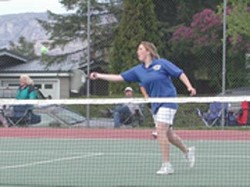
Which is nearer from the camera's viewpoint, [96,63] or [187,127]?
[187,127]

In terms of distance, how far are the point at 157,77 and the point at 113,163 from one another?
177 cm

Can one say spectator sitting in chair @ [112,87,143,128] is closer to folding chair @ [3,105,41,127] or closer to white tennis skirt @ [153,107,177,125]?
folding chair @ [3,105,41,127]

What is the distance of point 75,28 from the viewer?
37.8 meters

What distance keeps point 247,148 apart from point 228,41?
7.92 m

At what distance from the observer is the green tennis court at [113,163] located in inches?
314

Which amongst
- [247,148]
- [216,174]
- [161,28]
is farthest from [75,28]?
[216,174]

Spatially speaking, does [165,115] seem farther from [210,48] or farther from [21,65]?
[21,65]

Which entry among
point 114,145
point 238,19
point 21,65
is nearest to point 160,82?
point 114,145

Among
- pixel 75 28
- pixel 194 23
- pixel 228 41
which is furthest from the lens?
pixel 75 28

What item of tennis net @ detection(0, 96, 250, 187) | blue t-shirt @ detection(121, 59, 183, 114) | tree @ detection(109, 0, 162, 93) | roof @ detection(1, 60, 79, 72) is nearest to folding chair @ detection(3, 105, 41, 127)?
tennis net @ detection(0, 96, 250, 187)

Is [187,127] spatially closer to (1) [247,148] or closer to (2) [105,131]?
(2) [105,131]

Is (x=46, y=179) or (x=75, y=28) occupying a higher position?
(x=75, y=28)

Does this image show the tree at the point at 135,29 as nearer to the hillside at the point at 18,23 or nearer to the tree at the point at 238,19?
the tree at the point at 238,19

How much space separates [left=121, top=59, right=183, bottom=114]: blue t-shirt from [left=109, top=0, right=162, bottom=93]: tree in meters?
14.6
